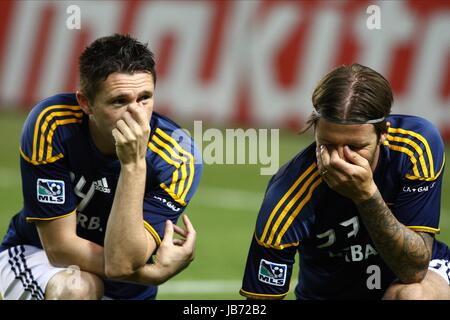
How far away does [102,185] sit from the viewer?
252 inches

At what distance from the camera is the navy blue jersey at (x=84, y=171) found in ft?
20.4

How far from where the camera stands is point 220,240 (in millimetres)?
10547

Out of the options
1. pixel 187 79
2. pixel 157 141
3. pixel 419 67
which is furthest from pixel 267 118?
pixel 157 141

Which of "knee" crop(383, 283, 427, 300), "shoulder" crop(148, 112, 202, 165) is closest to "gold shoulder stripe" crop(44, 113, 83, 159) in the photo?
"shoulder" crop(148, 112, 202, 165)

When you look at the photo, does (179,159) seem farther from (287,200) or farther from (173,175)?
(287,200)

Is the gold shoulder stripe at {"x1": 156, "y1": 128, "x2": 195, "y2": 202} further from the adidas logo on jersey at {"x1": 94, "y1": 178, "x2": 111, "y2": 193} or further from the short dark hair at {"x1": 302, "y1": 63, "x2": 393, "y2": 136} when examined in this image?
the short dark hair at {"x1": 302, "y1": 63, "x2": 393, "y2": 136}

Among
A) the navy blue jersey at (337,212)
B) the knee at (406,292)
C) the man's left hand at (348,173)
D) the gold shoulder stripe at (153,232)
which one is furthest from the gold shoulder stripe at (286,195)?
the knee at (406,292)

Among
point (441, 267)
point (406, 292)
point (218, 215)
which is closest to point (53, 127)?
point (406, 292)

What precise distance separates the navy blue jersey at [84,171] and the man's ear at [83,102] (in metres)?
0.18

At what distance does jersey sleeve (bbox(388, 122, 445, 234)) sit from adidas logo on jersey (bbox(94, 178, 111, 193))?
1.83m

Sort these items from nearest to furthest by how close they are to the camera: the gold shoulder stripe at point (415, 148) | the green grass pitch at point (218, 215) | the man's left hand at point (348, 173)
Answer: the man's left hand at point (348, 173)
the gold shoulder stripe at point (415, 148)
the green grass pitch at point (218, 215)

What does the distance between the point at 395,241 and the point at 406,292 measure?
0.35 meters

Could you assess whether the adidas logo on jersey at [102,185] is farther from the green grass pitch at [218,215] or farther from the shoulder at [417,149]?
the green grass pitch at [218,215]

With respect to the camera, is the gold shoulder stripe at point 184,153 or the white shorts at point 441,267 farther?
the gold shoulder stripe at point 184,153
